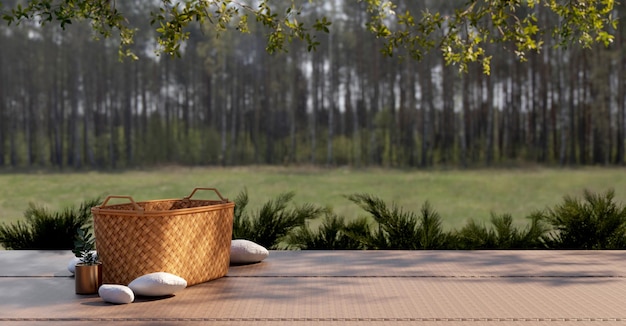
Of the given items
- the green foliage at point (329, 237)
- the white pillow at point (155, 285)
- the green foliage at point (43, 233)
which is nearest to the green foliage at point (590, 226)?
the green foliage at point (329, 237)

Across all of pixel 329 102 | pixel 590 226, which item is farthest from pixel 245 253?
pixel 329 102

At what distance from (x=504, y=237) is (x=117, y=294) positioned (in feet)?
8.67

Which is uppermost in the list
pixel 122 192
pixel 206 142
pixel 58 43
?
pixel 58 43

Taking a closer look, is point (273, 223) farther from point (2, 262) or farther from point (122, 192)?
point (122, 192)

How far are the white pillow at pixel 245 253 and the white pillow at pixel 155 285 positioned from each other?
0.65 m

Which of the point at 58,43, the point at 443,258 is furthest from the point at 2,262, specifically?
the point at 58,43

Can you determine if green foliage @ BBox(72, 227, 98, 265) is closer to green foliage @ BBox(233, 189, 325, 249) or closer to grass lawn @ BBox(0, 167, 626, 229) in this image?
green foliage @ BBox(233, 189, 325, 249)

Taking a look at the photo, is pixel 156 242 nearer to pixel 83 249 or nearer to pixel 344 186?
pixel 83 249

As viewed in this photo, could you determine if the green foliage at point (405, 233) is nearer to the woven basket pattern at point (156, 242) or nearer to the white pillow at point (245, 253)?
the white pillow at point (245, 253)

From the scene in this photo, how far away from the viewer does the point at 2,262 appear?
3.11 metres

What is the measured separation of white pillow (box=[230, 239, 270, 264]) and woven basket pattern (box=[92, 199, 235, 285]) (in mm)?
321

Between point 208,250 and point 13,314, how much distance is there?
794 millimetres

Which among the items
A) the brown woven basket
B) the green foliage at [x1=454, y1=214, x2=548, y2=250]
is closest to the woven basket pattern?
the brown woven basket

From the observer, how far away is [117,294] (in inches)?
90.9
